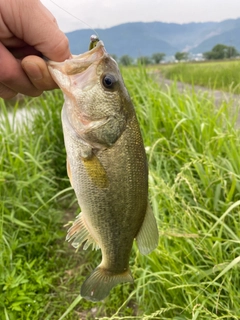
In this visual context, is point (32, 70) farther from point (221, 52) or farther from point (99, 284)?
point (221, 52)

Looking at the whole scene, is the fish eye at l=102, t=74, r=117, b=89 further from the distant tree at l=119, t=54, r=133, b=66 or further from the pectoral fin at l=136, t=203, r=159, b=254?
the distant tree at l=119, t=54, r=133, b=66

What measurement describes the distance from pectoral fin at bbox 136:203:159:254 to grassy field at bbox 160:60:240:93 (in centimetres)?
224

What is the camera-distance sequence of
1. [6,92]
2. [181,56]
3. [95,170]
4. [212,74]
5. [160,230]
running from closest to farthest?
[95,170] → [6,92] → [160,230] → [212,74] → [181,56]

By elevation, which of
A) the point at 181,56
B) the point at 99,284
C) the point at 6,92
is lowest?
the point at 99,284

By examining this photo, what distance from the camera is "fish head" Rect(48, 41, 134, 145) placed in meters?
1.37

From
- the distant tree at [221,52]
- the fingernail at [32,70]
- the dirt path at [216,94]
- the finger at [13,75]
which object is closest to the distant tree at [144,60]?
the dirt path at [216,94]

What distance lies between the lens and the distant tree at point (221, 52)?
3.75 metres

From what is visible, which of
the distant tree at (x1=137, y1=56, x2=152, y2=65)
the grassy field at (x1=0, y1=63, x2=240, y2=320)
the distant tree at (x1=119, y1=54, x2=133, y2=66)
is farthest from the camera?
the distant tree at (x1=119, y1=54, x2=133, y2=66)

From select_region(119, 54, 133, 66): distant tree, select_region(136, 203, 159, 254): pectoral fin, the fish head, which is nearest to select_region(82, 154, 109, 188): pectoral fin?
the fish head

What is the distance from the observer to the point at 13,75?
59.3 inches

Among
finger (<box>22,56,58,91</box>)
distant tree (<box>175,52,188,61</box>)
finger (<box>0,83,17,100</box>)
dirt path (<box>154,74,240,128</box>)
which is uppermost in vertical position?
finger (<box>22,56,58,91</box>)

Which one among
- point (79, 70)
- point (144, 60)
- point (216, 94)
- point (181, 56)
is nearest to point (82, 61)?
point (79, 70)

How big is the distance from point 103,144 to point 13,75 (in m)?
0.49

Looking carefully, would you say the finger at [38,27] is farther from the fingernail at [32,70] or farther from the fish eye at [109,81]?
the fish eye at [109,81]
